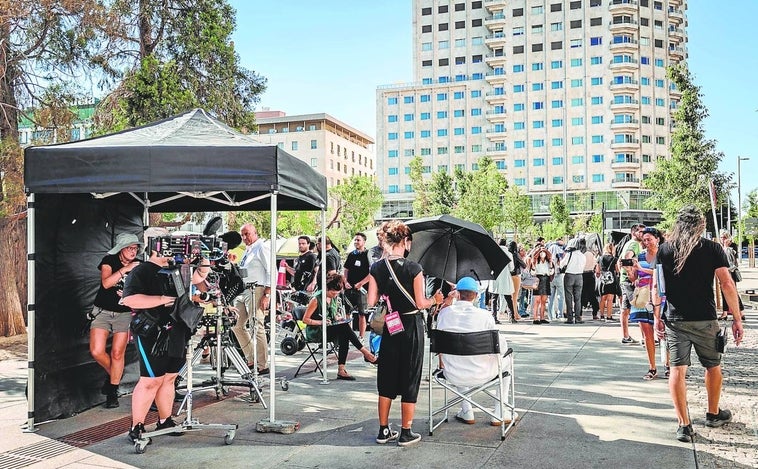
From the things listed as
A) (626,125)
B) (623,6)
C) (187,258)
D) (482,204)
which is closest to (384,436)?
(187,258)

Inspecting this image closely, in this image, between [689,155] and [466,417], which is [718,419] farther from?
[689,155]

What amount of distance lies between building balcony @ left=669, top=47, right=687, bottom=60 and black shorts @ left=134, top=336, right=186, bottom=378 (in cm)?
9331

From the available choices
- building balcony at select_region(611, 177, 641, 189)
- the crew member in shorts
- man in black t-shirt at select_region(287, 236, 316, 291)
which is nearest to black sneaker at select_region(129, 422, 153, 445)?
the crew member in shorts

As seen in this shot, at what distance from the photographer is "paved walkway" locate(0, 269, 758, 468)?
5.34 meters

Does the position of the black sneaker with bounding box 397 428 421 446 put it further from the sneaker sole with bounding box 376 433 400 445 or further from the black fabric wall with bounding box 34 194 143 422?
the black fabric wall with bounding box 34 194 143 422

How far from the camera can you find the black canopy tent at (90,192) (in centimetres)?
622

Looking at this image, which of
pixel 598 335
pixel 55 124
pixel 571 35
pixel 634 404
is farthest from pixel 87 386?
pixel 571 35

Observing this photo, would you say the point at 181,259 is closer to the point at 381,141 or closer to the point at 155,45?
the point at 155,45

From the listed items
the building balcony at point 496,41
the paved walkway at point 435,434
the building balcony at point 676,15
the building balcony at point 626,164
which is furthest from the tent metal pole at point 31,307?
the building balcony at point 676,15

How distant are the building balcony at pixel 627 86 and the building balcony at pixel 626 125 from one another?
3.96 meters

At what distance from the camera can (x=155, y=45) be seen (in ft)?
50.0

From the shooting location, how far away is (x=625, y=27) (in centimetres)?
8500

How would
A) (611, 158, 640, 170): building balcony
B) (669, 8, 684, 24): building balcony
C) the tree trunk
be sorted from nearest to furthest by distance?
the tree trunk, (611, 158, 640, 170): building balcony, (669, 8, 684, 24): building balcony

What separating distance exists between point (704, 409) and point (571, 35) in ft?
292
